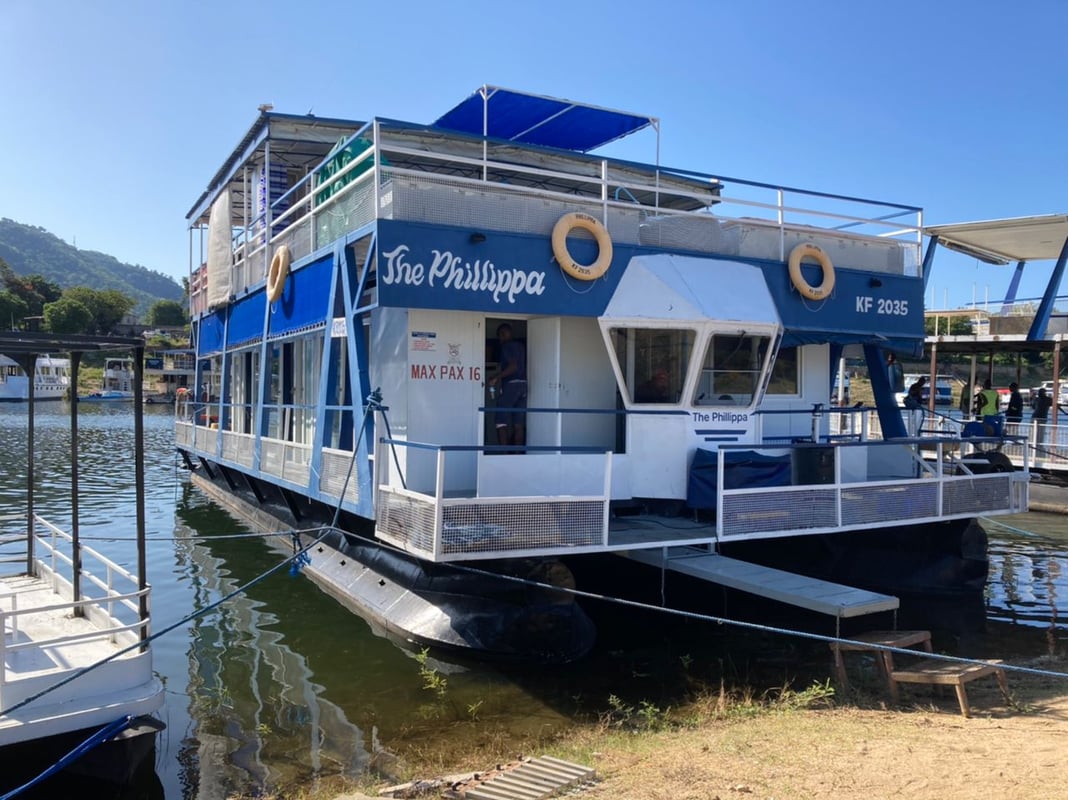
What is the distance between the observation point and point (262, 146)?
15625mm

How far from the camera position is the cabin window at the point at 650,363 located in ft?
35.6

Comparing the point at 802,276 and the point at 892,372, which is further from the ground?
the point at 802,276

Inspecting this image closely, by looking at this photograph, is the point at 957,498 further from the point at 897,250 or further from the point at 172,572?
the point at 172,572

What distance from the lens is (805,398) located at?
44.5 ft

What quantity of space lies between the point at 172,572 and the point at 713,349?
10556 millimetres

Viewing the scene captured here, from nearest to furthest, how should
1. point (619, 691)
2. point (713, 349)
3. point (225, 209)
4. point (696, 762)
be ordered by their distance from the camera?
point (696, 762)
point (619, 691)
point (713, 349)
point (225, 209)

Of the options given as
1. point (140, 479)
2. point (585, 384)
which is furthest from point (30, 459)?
point (585, 384)

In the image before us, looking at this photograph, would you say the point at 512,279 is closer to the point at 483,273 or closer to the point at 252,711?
the point at 483,273

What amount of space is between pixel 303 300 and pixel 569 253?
446 cm

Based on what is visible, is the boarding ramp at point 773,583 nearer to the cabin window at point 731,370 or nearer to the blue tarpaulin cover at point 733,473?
the blue tarpaulin cover at point 733,473


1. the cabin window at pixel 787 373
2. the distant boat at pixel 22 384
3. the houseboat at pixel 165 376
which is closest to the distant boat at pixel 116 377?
the houseboat at pixel 165 376

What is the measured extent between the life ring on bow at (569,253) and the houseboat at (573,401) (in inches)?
1.1

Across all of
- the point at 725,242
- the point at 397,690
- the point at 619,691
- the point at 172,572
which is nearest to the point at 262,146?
the point at 172,572

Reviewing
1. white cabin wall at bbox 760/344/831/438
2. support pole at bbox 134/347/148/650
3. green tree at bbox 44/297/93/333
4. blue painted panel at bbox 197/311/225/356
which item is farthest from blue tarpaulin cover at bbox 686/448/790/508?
green tree at bbox 44/297/93/333
